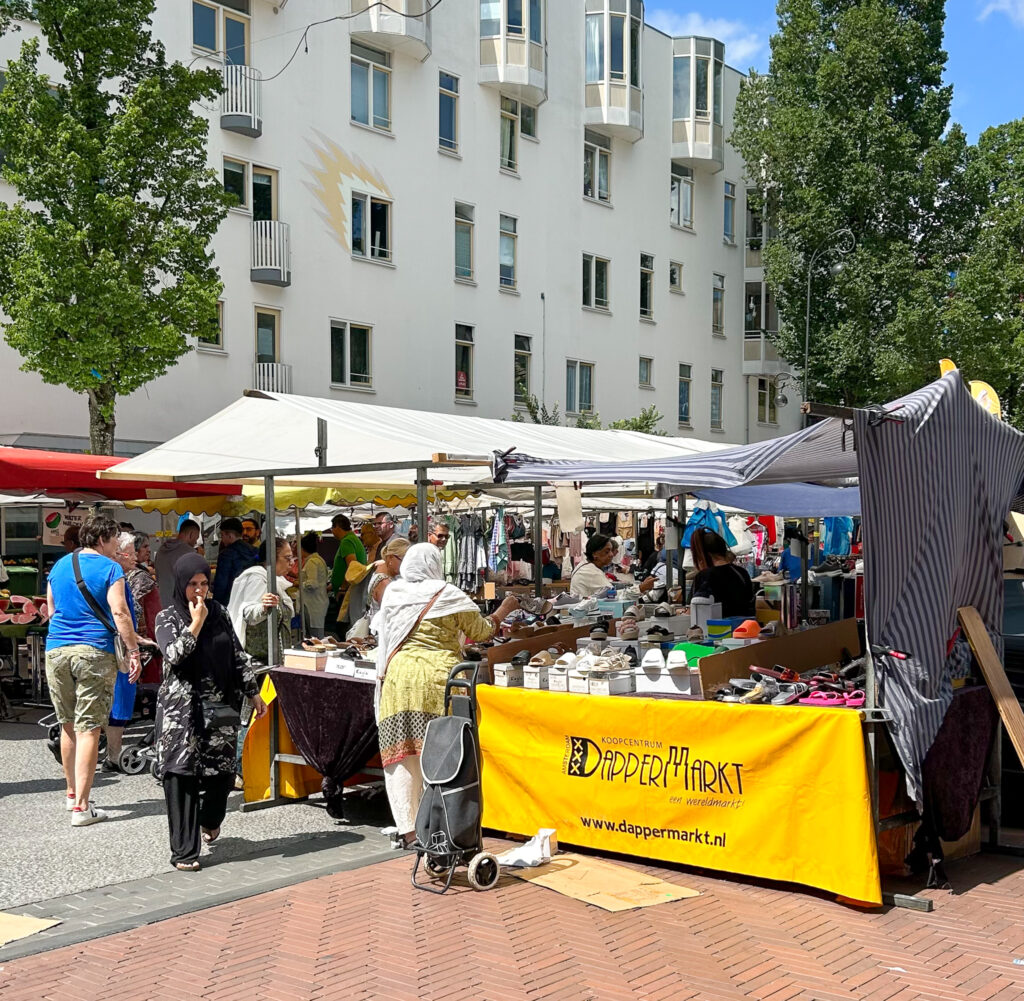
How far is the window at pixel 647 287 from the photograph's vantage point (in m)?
38.5

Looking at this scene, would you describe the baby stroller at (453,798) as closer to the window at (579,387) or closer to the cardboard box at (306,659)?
the cardboard box at (306,659)

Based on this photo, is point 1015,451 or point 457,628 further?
point 1015,451

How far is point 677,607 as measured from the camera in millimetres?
10477

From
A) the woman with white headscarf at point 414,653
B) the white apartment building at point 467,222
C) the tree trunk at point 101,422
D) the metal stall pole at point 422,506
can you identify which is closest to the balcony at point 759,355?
the white apartment building at point 467,222

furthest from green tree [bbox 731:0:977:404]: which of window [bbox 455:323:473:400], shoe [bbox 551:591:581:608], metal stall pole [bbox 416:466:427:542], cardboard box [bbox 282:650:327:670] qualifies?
cardboard box [bbox 282:650:327:670]

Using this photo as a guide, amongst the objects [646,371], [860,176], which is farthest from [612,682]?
[860,176]

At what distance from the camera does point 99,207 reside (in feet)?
57.6

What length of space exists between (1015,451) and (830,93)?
111ft

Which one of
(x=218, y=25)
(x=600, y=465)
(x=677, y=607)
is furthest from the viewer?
(x=218, y=25)

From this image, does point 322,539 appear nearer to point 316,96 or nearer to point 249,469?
point 249,469

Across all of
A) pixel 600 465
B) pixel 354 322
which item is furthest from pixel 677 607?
pixel 354 322

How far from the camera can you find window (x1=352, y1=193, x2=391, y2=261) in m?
28.8

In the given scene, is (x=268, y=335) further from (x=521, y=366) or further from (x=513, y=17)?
(x=513, y=17)

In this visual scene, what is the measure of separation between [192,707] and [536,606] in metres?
5.26
